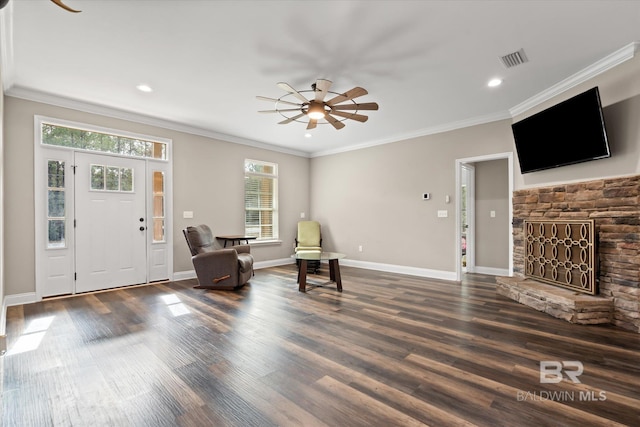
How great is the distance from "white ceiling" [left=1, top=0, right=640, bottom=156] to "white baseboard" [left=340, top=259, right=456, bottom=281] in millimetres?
2840

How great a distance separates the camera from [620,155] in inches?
125

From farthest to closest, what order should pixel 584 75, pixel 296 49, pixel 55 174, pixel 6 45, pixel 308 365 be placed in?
pixel 55 174, pixel 584 75, pixel 296 49, pixel 6 45, pixel 308 365

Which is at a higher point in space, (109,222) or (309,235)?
(109,222)

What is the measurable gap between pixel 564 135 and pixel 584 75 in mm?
678

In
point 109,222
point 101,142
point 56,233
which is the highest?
point 101,142

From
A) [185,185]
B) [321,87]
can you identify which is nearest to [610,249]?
[321,87]

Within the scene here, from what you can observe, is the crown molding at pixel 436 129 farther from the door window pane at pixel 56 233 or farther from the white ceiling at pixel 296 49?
the door window pane at pixel 56 233

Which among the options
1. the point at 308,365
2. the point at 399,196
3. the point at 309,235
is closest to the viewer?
the point at 308,365

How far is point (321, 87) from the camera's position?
3.07 metres

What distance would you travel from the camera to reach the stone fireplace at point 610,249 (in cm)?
299

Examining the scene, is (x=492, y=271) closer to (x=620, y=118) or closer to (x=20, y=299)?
(x=620, y=118)

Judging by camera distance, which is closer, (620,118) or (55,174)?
(620,118)

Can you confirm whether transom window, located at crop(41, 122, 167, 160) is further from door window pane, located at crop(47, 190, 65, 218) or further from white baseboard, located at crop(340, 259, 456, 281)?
white baseboard, located at crop(340, 259, 456, 281)

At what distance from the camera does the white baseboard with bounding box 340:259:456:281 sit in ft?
17.4
